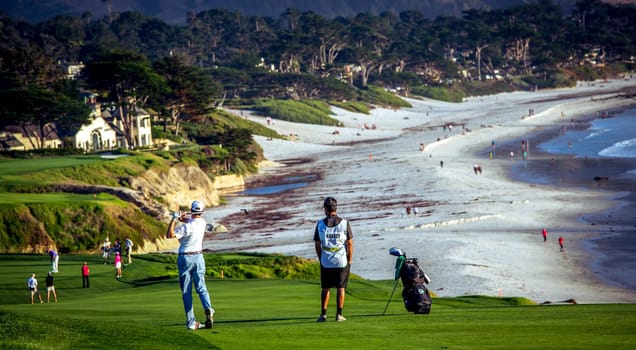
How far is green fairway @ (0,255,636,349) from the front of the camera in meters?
12.6

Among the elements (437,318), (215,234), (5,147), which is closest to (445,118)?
(5,147)

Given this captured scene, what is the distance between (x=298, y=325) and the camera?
15.5 metres

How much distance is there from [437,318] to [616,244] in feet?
Answer: 102

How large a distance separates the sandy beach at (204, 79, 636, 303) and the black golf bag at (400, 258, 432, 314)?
17178mm

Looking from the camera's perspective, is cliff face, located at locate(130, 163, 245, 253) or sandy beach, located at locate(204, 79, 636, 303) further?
cliff face, located at locate(130, 163, 245, 253)

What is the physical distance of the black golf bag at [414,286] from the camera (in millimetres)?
16609

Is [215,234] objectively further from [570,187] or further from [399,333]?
[399,333]

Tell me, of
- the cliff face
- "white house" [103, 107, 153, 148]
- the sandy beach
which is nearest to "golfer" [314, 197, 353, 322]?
the sandy beach

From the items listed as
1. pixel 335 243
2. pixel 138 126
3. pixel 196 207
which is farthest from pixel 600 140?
pixel 196 207

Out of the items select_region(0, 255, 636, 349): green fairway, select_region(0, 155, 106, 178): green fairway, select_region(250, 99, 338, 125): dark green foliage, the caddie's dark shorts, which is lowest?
select_region(0, 255, 636, 349): green fairway

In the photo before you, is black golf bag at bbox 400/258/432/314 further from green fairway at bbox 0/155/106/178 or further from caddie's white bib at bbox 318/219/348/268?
green fairway at bbox 0/155/106/178

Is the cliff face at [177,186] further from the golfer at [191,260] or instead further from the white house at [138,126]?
the golfer at [191,260]

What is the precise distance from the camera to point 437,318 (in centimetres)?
1641

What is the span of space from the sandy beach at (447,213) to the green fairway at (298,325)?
567 inches
